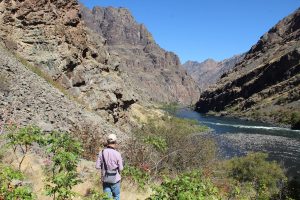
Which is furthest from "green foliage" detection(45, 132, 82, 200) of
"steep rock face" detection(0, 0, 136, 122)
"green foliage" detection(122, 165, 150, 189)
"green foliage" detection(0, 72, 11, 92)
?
"steep rock face" detection(0, 0, 136, 122)

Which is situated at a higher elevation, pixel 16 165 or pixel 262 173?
pixel 16 165

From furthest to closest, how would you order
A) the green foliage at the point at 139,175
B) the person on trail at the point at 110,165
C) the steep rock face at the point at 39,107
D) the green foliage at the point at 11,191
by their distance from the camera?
the steep rock face at the point at 39,107 → the green foliage at the point at 139,175 → the person on trail at the point at 110,165 → the green foliage at the point at 11,191

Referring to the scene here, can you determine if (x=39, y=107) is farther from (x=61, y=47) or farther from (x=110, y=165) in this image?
(x=61, y=47)

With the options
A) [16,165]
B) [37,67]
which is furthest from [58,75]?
[16,165]

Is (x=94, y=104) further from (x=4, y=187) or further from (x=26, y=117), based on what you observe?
(x=4, y=187)

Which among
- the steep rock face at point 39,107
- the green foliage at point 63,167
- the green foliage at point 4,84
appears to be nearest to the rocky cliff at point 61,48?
the steep rock face at point 39,107

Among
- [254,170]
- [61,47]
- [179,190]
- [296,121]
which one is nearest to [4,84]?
[179,190]

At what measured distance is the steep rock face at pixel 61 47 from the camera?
47406 mm

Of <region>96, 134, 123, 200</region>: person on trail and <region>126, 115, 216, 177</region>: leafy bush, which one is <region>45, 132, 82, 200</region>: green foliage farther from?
<region>126, 115, 216, 177</region>: leafy bush

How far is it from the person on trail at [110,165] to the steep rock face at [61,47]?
1412 inches

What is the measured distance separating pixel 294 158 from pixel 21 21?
50846 mm

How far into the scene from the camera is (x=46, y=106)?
27.8 metres

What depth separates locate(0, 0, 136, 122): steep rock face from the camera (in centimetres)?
4741

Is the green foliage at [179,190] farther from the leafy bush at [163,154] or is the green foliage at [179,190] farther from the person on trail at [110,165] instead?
the leafy bush at [163,154]
